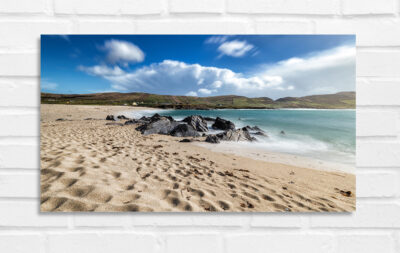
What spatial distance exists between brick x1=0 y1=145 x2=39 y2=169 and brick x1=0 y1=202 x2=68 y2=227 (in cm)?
27

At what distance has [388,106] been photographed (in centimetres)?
106

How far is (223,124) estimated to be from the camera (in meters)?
1.32

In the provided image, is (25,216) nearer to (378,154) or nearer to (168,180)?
(168,180)

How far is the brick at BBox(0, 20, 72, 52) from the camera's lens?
109 centimetres
